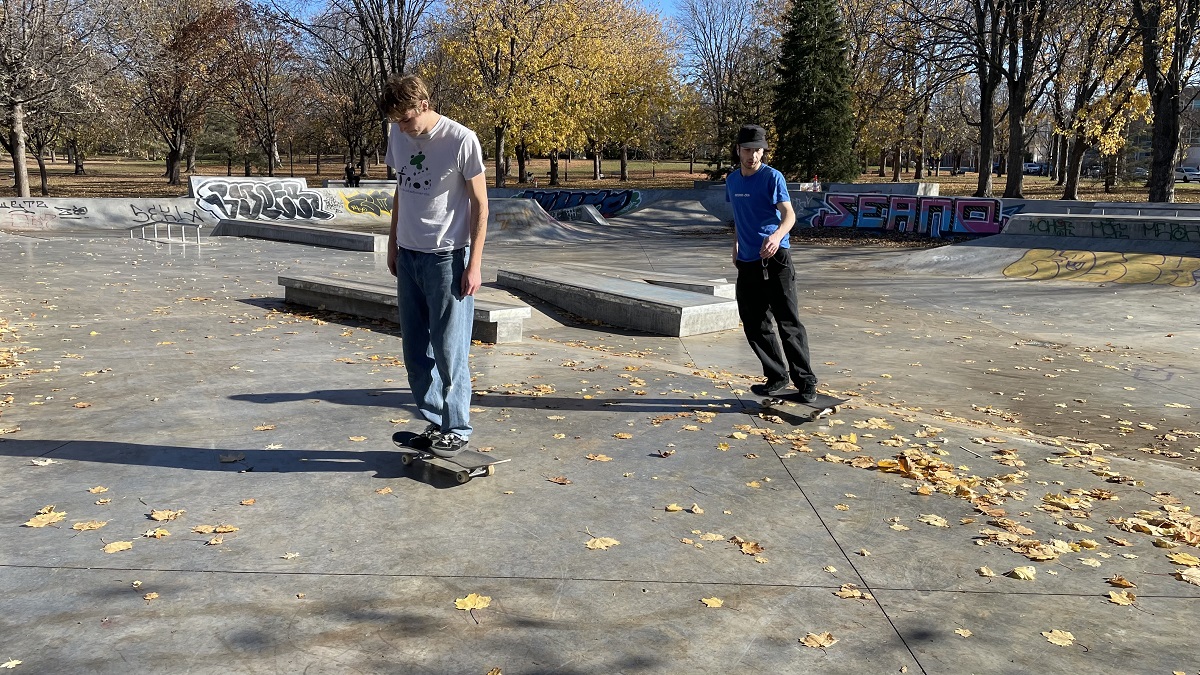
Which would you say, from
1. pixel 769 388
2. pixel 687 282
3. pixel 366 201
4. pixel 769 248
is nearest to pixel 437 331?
pixel 769 248

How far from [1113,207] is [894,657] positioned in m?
23.8

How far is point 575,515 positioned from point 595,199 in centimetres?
3287

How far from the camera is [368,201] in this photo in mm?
29672

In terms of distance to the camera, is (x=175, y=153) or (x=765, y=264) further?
(x=175, y=153)

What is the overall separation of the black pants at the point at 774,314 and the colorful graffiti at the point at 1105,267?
11.1m

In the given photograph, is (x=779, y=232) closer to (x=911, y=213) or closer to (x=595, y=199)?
(x=911, y=213)

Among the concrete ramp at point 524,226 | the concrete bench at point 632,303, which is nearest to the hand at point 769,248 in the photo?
the concrete bench at point 632,303

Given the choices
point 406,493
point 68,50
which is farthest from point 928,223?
point 68,50

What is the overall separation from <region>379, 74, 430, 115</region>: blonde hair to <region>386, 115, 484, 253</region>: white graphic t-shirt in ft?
0.52

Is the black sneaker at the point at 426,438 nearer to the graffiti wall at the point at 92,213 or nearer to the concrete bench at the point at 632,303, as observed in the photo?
the concrete bench at the point at 632,303

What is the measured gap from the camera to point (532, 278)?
11.3m

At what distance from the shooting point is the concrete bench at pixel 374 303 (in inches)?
325

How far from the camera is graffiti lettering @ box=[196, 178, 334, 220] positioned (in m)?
26.5

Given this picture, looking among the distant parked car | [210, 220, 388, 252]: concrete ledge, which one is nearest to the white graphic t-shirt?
[210, 220, 388, 252]: concrete ledge
